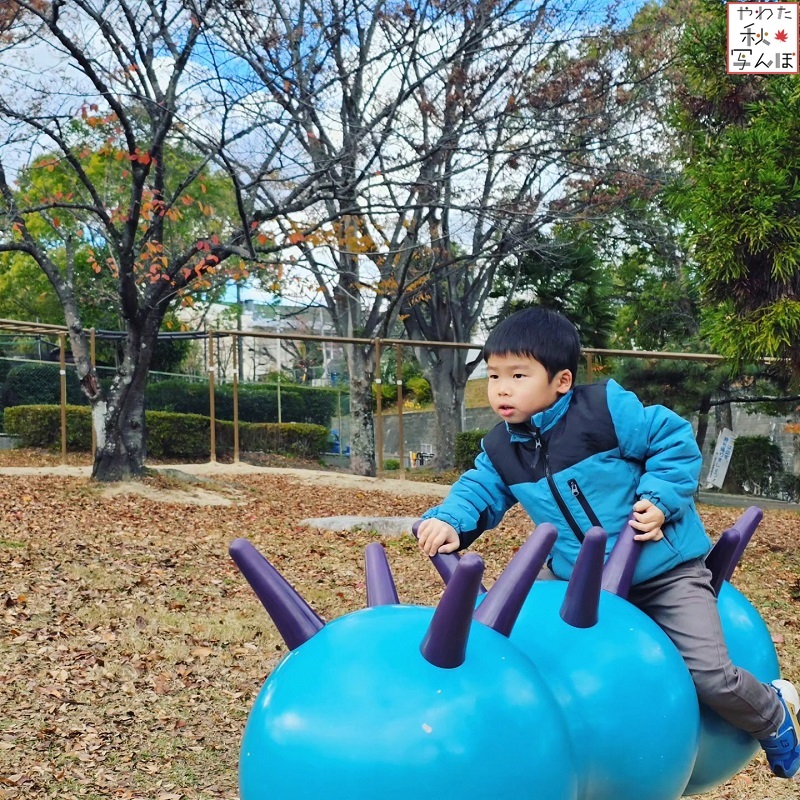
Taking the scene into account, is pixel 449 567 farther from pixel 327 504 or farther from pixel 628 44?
pixel 628 44

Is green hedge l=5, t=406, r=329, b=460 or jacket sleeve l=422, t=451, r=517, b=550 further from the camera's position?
green hedge l=5, t=406, r=329, b=460

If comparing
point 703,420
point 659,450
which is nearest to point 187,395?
point 703,420

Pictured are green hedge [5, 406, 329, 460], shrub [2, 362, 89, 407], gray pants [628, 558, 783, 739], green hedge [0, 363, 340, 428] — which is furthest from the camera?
shrub [2, 362, 89, 407]

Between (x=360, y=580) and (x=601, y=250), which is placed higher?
(x=601, y=250)

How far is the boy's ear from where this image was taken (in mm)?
2867

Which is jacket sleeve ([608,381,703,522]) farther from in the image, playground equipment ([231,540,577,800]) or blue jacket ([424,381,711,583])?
playground equipment ([231,540,577,800])

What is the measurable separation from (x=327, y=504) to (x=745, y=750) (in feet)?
37.7

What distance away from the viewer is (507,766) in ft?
6.31

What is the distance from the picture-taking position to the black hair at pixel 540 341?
2816mm

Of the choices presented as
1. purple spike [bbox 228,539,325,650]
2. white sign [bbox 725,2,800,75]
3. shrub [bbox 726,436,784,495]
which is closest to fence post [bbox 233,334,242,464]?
shrub [bbox 726,436,784,495]

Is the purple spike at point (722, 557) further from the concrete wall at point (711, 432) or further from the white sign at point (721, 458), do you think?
the concrete wall at point (711, 432)

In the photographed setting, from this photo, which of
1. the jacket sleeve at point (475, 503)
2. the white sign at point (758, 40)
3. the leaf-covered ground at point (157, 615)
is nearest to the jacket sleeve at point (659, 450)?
the jacket sleeve at point (475, 503)

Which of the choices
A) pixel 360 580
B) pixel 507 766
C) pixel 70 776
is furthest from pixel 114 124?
pixel 507 766

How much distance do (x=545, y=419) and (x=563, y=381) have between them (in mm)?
126
